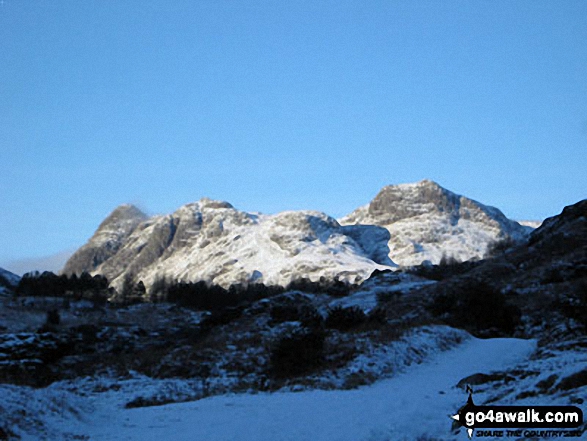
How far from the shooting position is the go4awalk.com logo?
20.4ft

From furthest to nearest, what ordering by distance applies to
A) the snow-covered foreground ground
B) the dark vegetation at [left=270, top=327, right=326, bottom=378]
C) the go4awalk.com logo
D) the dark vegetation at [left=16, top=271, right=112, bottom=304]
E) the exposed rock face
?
the dark vegetation at [left=16, top=271, right=112, bottom=304]
the exposed rock face
the dark vegetation at [left=270, top=327, right=326, bottom=378]
the snow-covered foreground ground
the go4awalk.com logo

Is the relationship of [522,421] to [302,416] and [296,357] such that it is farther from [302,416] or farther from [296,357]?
[296,357]

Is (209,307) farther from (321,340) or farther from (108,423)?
(108,423)

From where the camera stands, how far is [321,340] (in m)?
19.5

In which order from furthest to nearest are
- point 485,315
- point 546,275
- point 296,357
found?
point 546,275 < point 485,315 < point 296,357

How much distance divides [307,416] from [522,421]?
16.9 ft

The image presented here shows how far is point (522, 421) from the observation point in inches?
270

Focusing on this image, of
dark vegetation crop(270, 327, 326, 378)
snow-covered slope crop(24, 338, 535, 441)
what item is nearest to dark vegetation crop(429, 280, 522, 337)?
dark vegetation crop(270, 327, 326, 378)

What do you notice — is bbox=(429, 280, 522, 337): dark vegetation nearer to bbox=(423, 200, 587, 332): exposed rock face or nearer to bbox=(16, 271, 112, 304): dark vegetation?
bbox=(423, 200, 587, 332): exposed rock face

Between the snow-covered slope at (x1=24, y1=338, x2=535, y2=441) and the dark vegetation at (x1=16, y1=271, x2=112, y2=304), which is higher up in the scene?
the dark vegetation at (x1=16, y1=271, x2=112, y2=304)

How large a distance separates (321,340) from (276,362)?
197 centimetres

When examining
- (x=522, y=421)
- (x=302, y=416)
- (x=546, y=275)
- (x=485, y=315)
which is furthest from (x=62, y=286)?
(x=522, y=421)

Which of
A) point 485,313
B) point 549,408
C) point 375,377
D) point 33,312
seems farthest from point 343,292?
point 549,408

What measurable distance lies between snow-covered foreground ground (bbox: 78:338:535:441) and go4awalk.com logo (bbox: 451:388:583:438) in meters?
0.32
